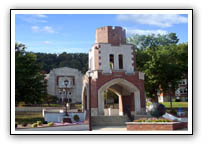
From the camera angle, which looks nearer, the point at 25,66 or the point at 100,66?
the point at 100,66

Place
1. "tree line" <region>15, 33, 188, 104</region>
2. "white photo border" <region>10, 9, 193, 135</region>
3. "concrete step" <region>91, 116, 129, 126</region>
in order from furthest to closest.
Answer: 1. "tree line" <region>15, 33, 188, 104</region>
2. "concrete step" <region>91, 116, 129, 126</region>
3. "white photo border" <region>10, 9, 193, 135</region>

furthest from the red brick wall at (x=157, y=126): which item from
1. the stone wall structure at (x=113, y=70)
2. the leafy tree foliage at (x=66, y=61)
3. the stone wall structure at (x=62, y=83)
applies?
the leafy tree foliage at (x=66, y=61)

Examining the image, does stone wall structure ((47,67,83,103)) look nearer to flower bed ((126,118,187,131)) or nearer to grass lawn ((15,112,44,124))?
grass lawn ((15,112,44,124))

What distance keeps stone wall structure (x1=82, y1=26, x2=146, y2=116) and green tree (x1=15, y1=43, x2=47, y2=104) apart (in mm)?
4447

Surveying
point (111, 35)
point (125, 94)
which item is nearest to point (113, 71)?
point (111, 35)

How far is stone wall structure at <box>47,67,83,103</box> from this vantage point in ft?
150

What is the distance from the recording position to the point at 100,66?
890 inches

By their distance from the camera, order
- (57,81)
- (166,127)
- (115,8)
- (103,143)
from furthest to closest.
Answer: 1. (57,81)
2. (166,127)
3. (115,8)
4. (103,143)

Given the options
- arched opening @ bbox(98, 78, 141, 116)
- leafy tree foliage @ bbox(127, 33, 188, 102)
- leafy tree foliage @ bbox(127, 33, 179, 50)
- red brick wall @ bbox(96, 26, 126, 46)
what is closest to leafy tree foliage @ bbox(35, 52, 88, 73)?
Result: leafy tree foliage @ bbox(127, 33, 179, 50)

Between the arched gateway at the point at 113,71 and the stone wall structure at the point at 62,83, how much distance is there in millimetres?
22987

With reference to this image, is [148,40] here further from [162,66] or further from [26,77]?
[26,77]
